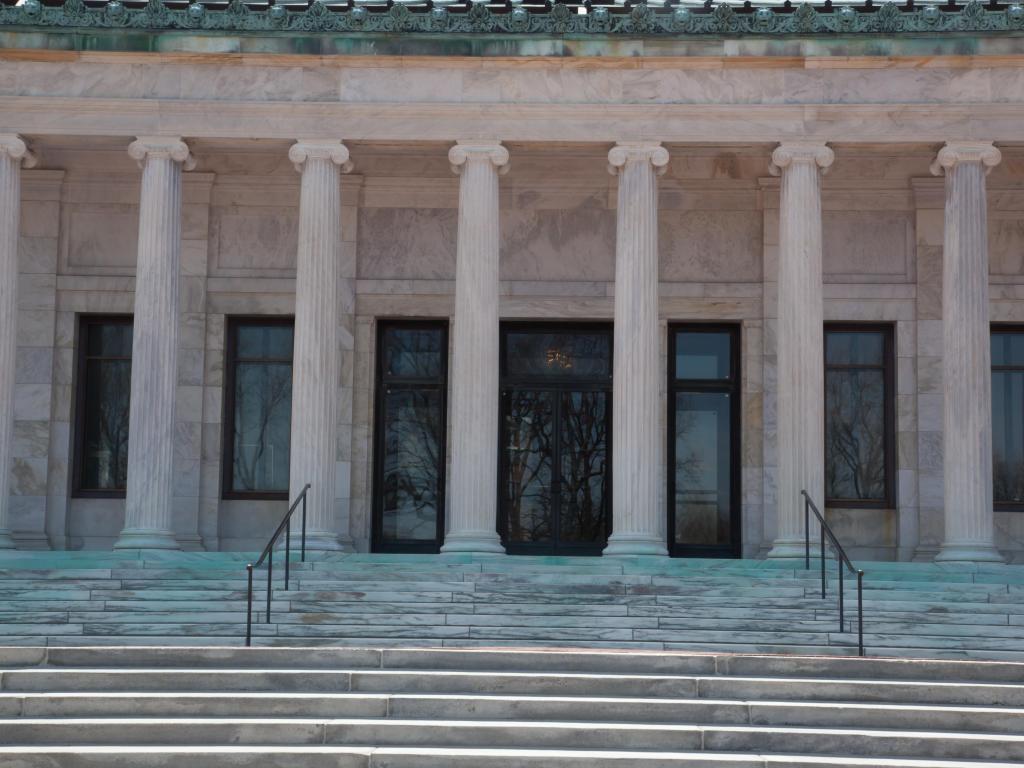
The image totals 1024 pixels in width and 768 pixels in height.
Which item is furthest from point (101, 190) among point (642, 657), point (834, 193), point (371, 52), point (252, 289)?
point (642, 657)

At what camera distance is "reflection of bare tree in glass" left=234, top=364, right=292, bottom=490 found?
30.4 meters

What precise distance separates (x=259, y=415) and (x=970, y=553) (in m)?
Answer: 12.9

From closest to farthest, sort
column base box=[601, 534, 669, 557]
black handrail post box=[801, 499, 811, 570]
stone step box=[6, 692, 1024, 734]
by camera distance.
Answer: stone step box=[6, 692, 1024, 734] → black handrail post box=[801, 499, 811, 570] → column base box=[601, 534, 669, 557]

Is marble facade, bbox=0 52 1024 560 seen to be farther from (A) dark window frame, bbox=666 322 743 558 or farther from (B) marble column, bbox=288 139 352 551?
(B) marble column, bbox=288 139 352 551

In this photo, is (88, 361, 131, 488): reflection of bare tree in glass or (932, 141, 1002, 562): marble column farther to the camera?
(88, 361, 131, 488): reflection of bare tree in glass

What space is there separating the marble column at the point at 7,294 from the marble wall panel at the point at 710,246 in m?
11.2

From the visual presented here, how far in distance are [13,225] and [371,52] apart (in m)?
6.48

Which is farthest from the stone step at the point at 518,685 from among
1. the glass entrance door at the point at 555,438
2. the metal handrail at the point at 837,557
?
the glass entrance door at the point at 555,438

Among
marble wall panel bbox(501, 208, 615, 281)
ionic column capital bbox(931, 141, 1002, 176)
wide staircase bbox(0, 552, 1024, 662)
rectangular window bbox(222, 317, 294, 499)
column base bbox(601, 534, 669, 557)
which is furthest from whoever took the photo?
rectangular window bbox(222, 317, 294, 499)

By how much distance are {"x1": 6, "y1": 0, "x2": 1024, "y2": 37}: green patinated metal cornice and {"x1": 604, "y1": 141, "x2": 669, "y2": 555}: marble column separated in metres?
2.06

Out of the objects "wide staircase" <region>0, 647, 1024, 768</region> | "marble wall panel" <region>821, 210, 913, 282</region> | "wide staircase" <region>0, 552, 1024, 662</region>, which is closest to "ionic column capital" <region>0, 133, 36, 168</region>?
"wide staircase" <region>0, 552, 1024, 662</region>

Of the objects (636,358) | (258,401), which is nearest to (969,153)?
(636,358)

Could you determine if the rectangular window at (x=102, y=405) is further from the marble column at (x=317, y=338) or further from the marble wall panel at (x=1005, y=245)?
the marble wall panel at (x=1005, y=245)

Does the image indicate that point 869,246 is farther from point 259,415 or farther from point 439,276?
point 259,415
